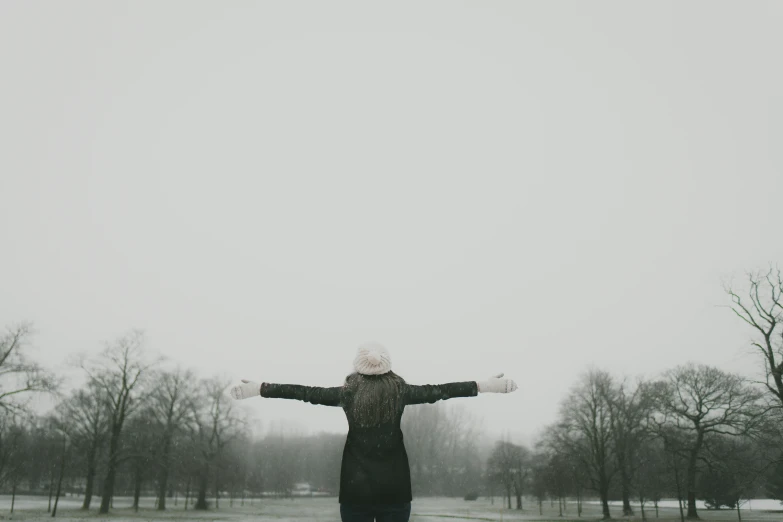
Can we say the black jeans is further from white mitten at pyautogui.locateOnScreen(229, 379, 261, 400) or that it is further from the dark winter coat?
white mitten at pyautogui.locateOnScreen(229, 379, 261, 400)

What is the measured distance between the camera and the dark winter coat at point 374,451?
3896 millimetres

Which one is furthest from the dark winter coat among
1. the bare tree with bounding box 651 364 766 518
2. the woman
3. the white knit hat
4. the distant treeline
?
the bare tree with bounding box 651 364 766 518

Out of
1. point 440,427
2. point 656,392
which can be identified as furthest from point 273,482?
point 656,392

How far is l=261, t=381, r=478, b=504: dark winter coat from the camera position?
390 cm

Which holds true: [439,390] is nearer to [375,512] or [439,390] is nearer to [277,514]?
[375,512]

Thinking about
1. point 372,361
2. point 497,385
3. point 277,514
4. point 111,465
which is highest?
point 372,361

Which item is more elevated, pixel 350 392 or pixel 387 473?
pixel 350 392

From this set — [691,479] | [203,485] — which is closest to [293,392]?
[691,479]

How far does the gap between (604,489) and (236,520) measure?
3111 centimetres

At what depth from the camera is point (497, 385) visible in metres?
4.20

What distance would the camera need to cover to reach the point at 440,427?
118312 millimetres

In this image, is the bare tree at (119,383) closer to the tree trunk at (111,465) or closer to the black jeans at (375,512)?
the tree trunk at (111,465)

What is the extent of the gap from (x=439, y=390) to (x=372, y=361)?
0.59m

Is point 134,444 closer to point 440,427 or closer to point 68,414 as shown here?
point 68,414
